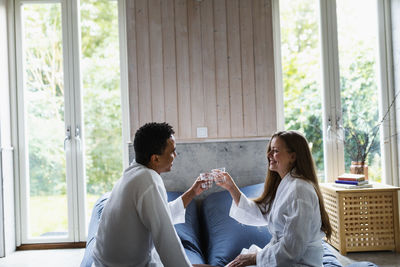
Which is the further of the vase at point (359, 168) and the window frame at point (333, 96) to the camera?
the window frame at point (333, 96)

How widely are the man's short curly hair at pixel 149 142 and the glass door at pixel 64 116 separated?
7.28ft

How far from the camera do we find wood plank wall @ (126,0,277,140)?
3525 millimetres

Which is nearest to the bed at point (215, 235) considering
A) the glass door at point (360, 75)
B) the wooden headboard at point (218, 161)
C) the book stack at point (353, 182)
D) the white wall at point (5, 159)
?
the wooden headboard at point (218, 161)

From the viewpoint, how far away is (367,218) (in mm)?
3098

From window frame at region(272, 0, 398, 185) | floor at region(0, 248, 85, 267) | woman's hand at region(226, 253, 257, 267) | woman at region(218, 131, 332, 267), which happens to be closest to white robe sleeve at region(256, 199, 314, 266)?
woman at region(218, 131, 332, 267)

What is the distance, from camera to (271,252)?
1.66 meters

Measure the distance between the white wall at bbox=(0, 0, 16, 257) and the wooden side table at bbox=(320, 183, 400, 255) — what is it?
2917 millimetres

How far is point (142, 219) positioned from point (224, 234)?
1.22m

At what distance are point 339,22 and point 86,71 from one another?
260 cm

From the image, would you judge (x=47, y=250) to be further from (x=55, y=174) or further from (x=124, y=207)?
(x=124, y=207)

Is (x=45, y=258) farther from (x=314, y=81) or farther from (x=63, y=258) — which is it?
(x=314, y=81)

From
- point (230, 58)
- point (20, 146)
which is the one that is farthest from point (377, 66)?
point (20, 146)

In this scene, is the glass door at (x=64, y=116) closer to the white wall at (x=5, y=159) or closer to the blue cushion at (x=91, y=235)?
the white wall at (x=5, y=159)

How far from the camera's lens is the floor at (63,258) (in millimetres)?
2922
